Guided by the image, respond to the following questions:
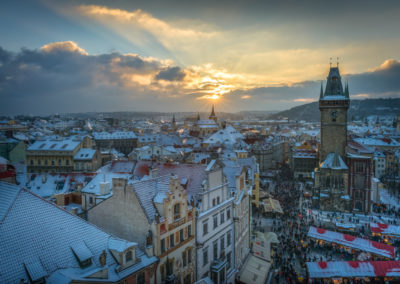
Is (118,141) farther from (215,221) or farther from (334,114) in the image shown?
(215,221)

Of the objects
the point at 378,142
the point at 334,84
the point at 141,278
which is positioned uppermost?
the point at 334,84

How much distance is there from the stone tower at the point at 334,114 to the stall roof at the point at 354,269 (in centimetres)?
4513

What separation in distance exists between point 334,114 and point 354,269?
2056 inches

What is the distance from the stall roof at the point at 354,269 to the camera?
3412cm

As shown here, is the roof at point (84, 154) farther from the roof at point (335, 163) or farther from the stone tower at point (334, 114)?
the stone tower at point (334, 114)

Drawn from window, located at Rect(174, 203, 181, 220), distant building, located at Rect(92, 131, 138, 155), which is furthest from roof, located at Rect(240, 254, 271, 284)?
distant building, located at Rect(92, 131, 138, 155)

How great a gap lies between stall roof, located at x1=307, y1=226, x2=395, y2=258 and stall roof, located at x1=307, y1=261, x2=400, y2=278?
630 cm

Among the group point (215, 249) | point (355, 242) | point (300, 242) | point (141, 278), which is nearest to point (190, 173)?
point (215, 249)

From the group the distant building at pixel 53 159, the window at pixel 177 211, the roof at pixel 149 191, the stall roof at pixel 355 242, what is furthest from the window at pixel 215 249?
the distant building at pixel 53 159

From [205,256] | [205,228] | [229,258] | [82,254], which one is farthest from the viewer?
[229,258]

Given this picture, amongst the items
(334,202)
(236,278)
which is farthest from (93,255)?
(334,202)

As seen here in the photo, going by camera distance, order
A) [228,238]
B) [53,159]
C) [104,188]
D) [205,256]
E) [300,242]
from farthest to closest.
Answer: [53,159] < [300,242] < [228,238] < [104,188] < [205,256]

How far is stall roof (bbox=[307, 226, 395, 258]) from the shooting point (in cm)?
4097

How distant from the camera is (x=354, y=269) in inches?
1372
